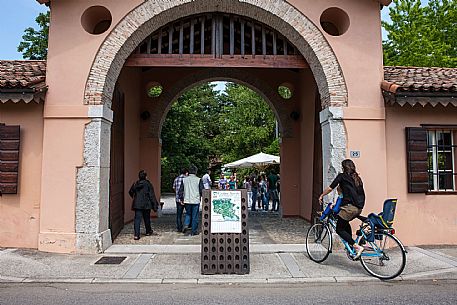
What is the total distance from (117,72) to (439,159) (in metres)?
7.17

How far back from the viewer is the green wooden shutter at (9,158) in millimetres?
7203

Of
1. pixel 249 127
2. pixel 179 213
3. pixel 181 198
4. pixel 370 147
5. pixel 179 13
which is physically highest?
pixel 179 13

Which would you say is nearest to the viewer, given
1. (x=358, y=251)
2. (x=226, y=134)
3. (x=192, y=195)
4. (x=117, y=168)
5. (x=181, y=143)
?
(x=358, y=251)

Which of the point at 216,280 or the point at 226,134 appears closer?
the point at 216,280

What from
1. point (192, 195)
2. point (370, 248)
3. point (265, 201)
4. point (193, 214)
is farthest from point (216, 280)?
point (265, 201)

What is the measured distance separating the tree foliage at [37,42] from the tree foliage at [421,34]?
64.2 feet

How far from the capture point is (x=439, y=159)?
8.12 metres

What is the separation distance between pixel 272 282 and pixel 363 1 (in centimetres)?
593

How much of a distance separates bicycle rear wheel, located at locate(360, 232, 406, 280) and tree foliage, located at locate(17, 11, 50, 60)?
2189cm

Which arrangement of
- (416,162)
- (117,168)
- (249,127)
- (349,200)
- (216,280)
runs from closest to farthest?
(216,280), (349,200), (416,162), (117,168), (249,127)

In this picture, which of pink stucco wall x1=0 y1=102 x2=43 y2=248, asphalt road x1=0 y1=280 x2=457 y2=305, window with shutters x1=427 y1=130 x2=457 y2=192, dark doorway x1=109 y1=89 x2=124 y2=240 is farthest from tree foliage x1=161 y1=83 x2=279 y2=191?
asphalt road x1=0 y1=280 x2=457 y2=305

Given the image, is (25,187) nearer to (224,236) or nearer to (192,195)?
(192,195)

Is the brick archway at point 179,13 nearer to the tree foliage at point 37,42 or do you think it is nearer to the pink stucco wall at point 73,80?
the pink stucco wall at point 73,80

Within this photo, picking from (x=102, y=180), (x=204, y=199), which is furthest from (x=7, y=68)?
(x=204, y=199)
